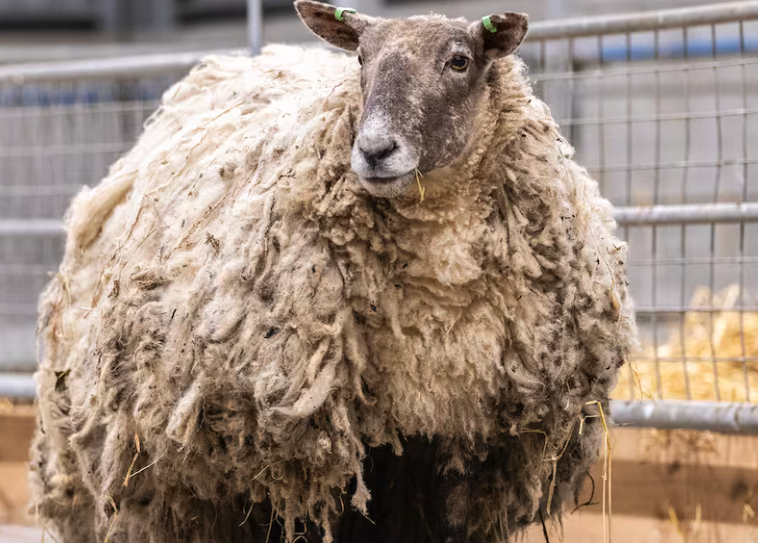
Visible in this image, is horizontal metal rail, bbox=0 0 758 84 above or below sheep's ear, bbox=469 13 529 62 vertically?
above

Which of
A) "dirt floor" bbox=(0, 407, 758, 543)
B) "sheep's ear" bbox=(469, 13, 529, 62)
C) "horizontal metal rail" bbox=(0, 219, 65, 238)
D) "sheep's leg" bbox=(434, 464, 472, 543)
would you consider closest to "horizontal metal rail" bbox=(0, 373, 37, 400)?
"dirt floor" bbox=(0, 407, 758, 543)

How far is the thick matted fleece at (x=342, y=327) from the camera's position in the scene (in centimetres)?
227

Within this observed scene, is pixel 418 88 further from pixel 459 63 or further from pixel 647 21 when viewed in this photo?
pixel 647 21

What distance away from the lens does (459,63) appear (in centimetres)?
231

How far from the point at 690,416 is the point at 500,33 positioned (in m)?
1.82

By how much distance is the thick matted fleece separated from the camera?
7.46ft

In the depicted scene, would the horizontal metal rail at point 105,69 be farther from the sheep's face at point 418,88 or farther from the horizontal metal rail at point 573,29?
the sheep's face at point 418,88

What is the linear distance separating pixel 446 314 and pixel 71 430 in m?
1.28

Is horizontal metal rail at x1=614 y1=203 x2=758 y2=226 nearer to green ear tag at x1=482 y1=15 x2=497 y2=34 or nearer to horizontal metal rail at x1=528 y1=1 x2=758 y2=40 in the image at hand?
horizontal metal rail at x1=528 y1=1 x2=758 y2=40

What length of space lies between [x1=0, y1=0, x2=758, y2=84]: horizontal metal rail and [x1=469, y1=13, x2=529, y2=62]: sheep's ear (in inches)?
56.6

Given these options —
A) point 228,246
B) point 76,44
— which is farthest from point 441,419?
point 76,44

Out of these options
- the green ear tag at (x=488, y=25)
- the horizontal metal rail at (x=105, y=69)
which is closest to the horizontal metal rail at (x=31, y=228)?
the horizontal metal rail at (x=105, y=69)

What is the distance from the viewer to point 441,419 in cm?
234

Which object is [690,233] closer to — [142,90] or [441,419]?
[142,90]
